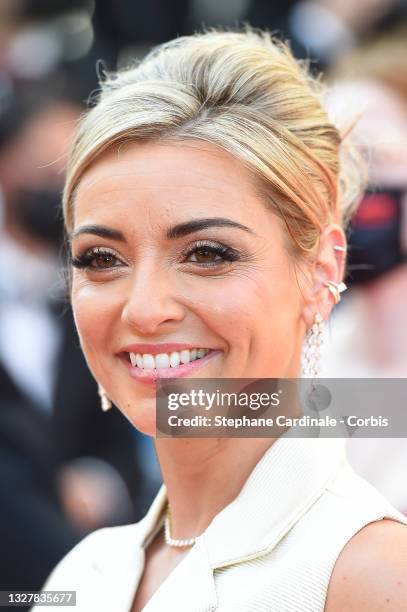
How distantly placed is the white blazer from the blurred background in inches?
41.3

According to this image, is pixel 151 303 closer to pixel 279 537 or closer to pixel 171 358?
pixel 171 358

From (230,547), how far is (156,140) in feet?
2.89

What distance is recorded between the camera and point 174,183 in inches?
83.1

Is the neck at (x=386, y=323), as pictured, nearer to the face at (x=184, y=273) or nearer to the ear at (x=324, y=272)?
the ear at (x=324, y=272)

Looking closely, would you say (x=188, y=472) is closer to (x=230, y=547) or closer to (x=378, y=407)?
(x=230, y=547)

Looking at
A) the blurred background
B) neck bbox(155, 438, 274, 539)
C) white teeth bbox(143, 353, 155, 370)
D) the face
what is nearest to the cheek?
the face

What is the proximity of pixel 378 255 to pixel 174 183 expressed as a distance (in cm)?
182

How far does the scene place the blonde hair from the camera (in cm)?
217

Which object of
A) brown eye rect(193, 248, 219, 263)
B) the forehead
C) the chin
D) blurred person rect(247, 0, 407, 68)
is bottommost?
the chin

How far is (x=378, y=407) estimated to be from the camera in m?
3.17

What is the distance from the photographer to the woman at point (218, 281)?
2.05m

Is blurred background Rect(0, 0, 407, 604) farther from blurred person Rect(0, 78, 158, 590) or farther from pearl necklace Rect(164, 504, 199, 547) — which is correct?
pearl necklace Rect(164, 504, 199, 547)

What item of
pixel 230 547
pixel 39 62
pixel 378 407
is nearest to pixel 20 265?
pixel 39 62

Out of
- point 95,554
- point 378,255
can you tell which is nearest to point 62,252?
point 95,554
